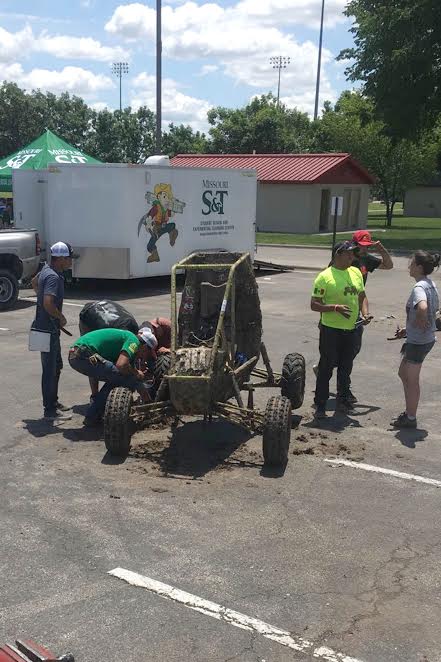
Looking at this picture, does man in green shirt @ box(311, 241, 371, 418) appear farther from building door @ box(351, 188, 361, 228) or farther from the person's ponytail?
building door @ box(351, 188, 361, 228)

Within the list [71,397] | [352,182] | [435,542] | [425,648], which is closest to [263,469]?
[435,542]

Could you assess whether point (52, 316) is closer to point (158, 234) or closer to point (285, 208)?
point (158, 234)

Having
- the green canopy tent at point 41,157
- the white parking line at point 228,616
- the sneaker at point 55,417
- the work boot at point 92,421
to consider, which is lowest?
the sneaker at point 55,417

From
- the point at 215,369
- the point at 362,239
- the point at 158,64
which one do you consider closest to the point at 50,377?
the point at 215,369

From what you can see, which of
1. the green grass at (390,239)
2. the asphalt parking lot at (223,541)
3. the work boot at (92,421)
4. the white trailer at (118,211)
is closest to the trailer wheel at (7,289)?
the white trailer at (118,211)

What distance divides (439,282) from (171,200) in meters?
7.39

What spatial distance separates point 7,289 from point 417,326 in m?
9.25

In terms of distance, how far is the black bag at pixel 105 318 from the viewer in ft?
23.2

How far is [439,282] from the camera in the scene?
62.4ft

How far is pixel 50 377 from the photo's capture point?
720 centimetres

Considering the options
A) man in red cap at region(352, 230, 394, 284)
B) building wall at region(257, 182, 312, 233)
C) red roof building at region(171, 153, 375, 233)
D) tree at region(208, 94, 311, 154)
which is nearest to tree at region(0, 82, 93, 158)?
tree at region(208, 94, 311, 154)

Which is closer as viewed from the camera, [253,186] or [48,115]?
[253,186]

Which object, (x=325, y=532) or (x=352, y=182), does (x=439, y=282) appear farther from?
(x=352, y=182)

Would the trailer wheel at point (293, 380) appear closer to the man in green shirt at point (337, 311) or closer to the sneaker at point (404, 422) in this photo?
the man in green shirt at point (337, 311)
